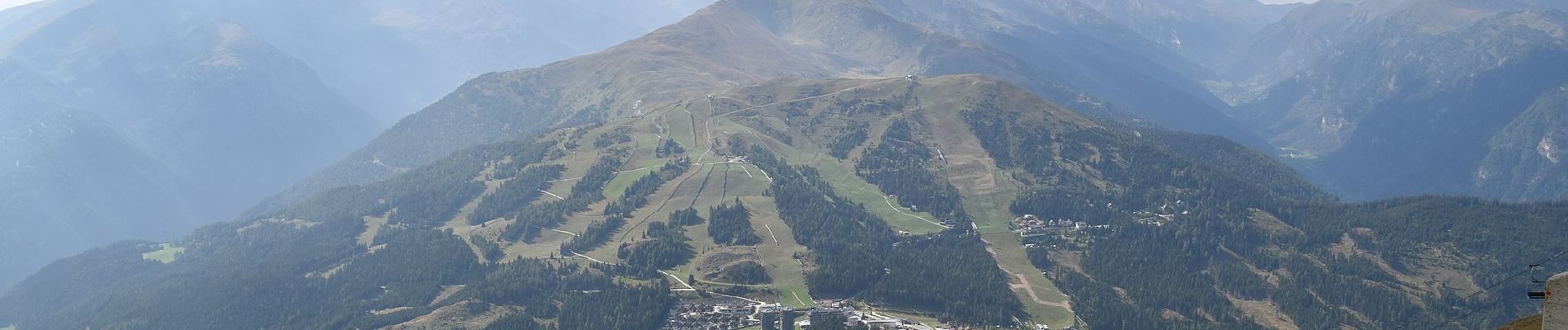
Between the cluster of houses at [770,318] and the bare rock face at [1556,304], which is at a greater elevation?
the bare rock face at [1556,304]

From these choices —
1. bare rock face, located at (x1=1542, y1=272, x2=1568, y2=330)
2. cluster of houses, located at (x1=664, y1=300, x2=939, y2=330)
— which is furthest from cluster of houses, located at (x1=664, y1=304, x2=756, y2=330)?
bare rock face, located at (x1=1542, y1=272, x2=1568, y2=330)

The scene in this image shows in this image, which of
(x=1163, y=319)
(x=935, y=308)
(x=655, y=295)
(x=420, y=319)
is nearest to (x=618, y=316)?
(x=655, y=295)

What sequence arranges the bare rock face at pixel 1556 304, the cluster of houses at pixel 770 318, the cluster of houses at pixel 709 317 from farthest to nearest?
the cluster of houses at pixel 709 317 → the cluster of houses at pixel 770 318 → the bare rock face at pixel 1556 304

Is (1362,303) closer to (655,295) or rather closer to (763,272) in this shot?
(763,272)

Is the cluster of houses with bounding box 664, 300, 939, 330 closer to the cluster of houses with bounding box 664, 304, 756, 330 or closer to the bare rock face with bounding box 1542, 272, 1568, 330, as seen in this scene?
the cluster of houses with bounding box 664, 304, 756, 330

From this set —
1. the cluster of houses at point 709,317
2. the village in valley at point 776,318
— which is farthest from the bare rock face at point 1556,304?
the cluster of houses at point 709,317

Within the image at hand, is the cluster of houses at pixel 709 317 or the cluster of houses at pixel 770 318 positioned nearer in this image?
the cluster of houses at pixel 770 318

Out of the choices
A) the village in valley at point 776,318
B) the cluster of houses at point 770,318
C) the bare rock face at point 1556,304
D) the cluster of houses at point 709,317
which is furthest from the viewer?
the cluster of houses at point 709,317

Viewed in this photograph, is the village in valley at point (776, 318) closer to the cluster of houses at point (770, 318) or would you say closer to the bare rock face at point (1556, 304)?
the cluster of houses at point (770, 318)
